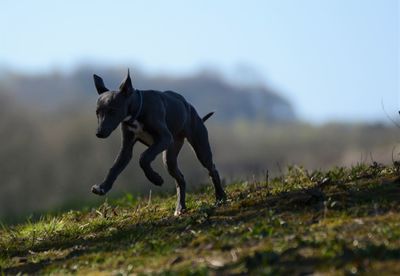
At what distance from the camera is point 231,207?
34.6 feet

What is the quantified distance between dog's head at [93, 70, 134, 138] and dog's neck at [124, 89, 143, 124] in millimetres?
73

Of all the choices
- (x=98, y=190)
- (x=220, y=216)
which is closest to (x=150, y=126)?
(x=98, y=190)

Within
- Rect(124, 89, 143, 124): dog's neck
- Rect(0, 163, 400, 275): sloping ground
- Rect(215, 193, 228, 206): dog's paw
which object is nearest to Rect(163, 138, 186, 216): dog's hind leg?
Rect(0, 163, 400, 275): sloping ground

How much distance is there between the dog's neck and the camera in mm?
10648

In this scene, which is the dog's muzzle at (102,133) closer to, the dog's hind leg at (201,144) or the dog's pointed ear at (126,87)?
the dog's pointed ear at (126,87)

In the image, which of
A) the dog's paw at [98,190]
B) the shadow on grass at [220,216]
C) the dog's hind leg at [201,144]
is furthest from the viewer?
the dog's hind leg at [201,144]

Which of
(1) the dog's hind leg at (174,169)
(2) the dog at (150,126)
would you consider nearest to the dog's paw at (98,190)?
(2) the dog at (150,126)

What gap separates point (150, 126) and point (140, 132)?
23 centimetres

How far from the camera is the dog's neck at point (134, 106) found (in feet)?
34.9

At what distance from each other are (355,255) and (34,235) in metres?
5.74

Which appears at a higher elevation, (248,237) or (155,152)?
(155,152)

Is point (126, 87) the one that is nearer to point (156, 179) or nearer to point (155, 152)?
point (155, 152)

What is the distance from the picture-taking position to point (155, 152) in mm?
10562

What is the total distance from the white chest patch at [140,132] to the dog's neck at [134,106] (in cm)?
12
